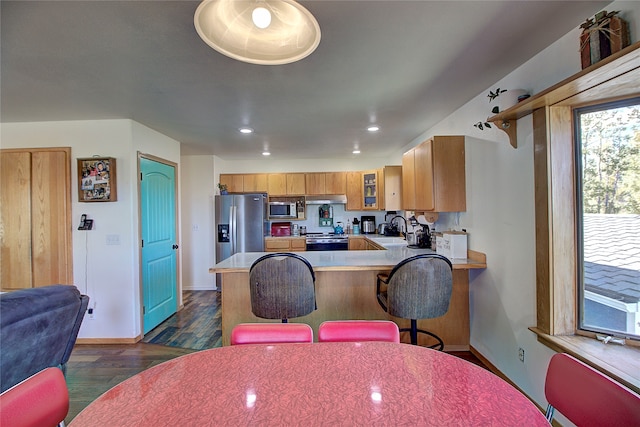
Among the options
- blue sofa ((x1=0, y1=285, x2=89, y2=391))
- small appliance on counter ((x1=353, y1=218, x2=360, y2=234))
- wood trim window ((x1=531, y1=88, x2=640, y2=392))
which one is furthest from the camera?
small appliance on counter ((x1=353, y1=218, x2=360, y2=234))

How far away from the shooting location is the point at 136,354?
2822 millimetres

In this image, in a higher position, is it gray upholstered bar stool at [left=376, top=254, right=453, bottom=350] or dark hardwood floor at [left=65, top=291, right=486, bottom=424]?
gray upholstered bar stool at [left=376, top=254, right=453, bottom=350]

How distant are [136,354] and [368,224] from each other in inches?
161

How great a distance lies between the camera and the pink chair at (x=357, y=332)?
1.31 m

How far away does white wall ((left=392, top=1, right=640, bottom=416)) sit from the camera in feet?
6.06

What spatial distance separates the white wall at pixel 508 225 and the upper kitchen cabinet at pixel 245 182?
3582 mm

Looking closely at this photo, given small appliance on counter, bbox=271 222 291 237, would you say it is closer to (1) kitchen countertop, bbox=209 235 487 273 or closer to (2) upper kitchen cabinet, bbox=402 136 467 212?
(1) kitchen countertop, bbox=209 235 487 273

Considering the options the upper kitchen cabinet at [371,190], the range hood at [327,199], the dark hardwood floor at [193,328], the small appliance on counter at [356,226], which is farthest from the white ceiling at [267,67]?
the small appliance on counter at [356,226]

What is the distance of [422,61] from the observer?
193 centimetres

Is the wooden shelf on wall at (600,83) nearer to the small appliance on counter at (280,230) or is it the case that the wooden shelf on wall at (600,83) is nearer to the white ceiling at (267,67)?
the white ceiling at (267,67)

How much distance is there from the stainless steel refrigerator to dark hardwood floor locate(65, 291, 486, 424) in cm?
124

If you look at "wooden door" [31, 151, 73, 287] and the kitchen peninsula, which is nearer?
the kitchen peninsula

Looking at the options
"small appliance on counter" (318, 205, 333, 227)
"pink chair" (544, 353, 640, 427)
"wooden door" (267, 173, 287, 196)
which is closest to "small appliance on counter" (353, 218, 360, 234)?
"small appliance on counter" (318, 205, 333, 227)

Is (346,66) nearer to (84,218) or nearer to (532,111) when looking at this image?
(532,111)
